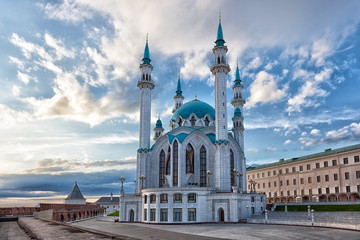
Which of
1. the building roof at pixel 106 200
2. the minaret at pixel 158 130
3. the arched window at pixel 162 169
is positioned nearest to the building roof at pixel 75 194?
the building roof at pixel 106 200

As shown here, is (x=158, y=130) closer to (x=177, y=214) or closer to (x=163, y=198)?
(x=163, y=198)

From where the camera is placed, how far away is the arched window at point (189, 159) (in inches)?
2355

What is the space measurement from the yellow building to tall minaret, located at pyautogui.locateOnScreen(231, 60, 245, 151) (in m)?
10.0

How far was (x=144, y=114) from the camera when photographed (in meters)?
65.4

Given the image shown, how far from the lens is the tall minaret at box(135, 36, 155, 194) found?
62.3 meters

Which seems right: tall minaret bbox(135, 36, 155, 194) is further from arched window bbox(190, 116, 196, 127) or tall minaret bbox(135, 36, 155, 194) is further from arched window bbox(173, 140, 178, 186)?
arched window bbox(190, 116, 196, 127)

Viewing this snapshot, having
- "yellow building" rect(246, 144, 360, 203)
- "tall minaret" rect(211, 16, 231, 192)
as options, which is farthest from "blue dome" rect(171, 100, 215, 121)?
"yellow building" rect(246, 144, 360, 203)

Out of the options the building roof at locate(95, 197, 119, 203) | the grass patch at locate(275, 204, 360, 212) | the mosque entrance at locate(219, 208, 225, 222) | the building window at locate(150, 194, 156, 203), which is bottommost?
the building roof at locate(95, 197, 119, 203)

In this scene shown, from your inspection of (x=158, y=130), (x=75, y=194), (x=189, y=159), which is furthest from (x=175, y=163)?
(x=75, y=194)

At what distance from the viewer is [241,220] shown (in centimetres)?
5056

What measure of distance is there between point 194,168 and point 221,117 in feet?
36.5

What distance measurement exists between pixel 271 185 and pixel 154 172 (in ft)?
131

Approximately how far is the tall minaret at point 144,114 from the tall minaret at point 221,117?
14561 millimetres

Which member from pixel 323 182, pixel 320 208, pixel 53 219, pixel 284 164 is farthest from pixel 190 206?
pixel 284 164
